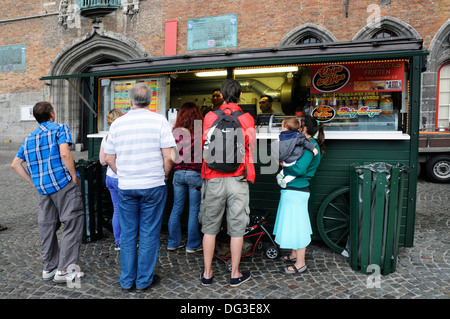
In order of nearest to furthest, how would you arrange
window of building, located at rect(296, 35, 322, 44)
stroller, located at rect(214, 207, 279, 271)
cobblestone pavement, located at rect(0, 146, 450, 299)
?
cobblestone pavement, located at rect(0, 146, 450, 299), stroller, located at rect(214, 207, 279, 271), window of building, located at rect(296, 35, 322, 44)

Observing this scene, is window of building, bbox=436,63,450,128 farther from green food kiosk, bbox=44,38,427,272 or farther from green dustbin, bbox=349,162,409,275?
green dustbin, bbox=349,162,409,275

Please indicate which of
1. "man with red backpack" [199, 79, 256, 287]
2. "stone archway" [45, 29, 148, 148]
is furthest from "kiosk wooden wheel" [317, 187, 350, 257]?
"stone archway" [45, 29, 148, 148]

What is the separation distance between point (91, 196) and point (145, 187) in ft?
6.09

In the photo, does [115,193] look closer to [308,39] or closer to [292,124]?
[292,124]

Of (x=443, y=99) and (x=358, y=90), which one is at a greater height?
(x=443, y=99)

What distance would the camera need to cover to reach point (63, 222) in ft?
11.2

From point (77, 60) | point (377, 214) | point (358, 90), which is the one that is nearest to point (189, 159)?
point (377, 214)

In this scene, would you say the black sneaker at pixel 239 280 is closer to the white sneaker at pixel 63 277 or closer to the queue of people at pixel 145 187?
the queue of people at pixel 145 187

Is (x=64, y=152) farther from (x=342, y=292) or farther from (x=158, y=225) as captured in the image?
(x=342, y=292)

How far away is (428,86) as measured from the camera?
11.1m

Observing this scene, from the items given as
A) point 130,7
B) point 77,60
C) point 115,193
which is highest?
point 130,7

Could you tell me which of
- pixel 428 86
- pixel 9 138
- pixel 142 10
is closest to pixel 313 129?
pixel 428 86

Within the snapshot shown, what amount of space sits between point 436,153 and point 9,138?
16.4 meters

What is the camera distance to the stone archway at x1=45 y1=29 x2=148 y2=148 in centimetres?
1402
